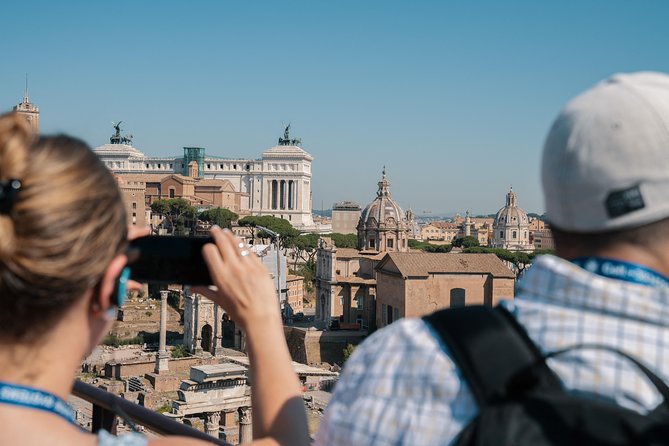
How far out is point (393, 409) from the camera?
Answer: 3.59 ft

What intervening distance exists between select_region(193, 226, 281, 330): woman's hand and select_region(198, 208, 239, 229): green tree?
40.2 metres

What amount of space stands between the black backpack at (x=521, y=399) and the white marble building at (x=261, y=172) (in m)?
63.0

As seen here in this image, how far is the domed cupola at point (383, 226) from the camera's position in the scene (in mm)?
31766

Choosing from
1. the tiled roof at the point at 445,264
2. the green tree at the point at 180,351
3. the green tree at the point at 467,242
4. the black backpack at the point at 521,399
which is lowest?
the green tree at the point at 180,351

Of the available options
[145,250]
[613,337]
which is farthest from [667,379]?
[145,250]

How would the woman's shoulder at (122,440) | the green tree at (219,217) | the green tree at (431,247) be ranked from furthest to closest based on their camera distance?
the green tree at (431,247), the green tree at (219,217), the woman's shoulder at (122,440)

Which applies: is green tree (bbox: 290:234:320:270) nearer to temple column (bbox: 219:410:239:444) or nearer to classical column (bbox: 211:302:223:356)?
classical column (bbox: 211:302:223:356)

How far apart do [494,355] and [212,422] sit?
14.9m

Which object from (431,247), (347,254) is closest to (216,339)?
(347,254)

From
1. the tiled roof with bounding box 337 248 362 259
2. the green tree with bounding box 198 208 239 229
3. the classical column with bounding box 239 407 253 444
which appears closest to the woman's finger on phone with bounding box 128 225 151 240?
the classical column with bounding box 239 407 253 444

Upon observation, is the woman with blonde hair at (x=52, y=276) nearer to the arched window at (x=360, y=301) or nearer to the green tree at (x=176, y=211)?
the arched window at (x=360, y=301)

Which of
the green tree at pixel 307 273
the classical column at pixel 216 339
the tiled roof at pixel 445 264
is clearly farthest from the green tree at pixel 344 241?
the classical column at pixel 216 339

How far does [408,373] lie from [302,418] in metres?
0.29

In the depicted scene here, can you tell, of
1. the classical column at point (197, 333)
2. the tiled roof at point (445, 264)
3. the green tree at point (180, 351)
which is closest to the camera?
the green tree at point (180, 351)
